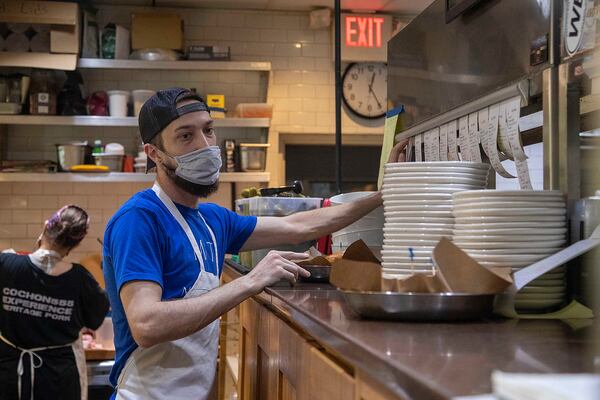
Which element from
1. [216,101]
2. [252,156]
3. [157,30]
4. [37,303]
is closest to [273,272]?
[37,303]

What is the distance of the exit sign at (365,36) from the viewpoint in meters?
6.32

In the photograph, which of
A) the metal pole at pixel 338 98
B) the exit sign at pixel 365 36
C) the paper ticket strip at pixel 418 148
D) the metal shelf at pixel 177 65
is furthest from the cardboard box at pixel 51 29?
the paper ticket strip at pixel 418 148

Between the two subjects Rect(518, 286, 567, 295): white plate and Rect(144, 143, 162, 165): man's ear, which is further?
Rect(144, 143, 162, 165): man's ear

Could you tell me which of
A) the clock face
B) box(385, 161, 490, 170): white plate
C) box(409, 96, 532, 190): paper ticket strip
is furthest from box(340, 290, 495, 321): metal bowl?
the clock face

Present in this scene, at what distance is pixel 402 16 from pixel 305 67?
0.90 meters

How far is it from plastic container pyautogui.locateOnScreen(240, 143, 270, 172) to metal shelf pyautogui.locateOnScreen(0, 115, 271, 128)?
0.15 metres

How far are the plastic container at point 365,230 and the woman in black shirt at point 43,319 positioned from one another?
2.47 meters

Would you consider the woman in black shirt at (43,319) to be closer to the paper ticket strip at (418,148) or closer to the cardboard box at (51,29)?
the cardboard box at (51,29)

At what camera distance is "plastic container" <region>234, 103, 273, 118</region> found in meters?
Result: 6.03

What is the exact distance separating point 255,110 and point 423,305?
4758 mm

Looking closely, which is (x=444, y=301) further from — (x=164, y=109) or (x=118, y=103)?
(x=118, y=103)

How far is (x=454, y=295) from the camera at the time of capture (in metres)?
1.37

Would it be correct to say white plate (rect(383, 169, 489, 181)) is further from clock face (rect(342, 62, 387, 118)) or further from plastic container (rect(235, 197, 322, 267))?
clock face (rect(342, 62, 387, 118))

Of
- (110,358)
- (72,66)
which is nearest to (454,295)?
(110,358)
